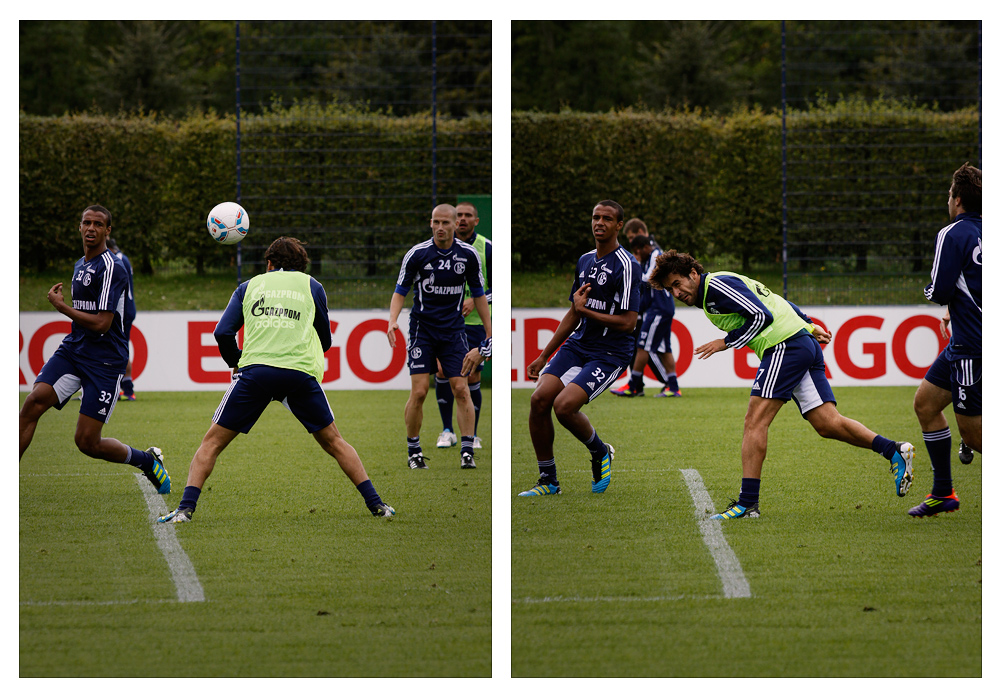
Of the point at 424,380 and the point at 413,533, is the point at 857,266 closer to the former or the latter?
the point at 424,380

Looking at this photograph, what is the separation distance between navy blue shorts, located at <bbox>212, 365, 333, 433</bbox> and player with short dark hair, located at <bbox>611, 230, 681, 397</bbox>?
599 cm

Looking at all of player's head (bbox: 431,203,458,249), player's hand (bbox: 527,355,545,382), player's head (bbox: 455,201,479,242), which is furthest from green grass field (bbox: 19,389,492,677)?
player's head (bbox: 455,201,479,242)

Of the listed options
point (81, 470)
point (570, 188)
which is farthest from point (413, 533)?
point (570, 188)

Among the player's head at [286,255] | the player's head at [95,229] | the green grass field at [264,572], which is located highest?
the player's head at [95,229]

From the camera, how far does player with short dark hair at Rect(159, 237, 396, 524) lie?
5.44 metres

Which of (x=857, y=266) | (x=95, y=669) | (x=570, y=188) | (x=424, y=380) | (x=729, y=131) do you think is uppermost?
(x=729, y=131)

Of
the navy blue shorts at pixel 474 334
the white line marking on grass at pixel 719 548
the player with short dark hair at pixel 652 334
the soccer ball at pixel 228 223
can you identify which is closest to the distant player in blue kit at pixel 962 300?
the white line marking on grass at pixel 719 548

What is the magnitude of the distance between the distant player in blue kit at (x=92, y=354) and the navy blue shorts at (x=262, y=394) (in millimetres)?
1143

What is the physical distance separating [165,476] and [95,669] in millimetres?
2976

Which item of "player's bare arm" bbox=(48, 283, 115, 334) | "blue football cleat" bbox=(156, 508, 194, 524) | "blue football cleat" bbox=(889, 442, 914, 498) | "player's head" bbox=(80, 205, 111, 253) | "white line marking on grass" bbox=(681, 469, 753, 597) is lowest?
"white line marking on grass" bbox=(681, 469, 753, 597)

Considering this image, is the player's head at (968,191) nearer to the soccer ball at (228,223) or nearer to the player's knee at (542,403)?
the player's knee at (542,403)

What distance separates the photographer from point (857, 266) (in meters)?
14.8

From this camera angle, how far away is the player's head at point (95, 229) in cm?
608

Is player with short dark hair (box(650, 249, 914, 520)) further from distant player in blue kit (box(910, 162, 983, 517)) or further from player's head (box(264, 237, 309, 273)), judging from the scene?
player's head (box(264, 237, 309, 273))
